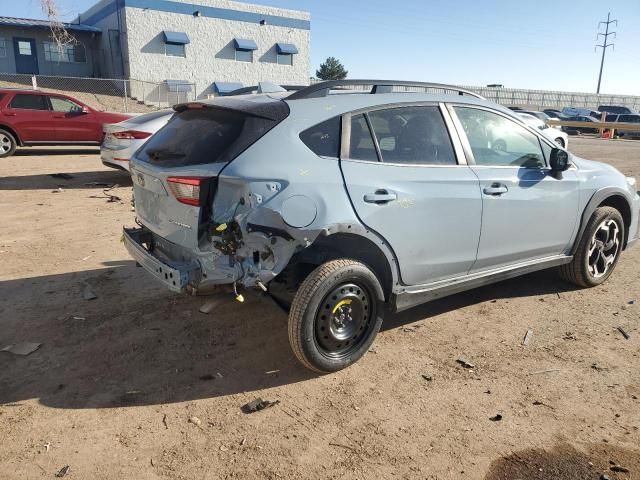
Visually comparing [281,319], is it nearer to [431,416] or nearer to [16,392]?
[431,416]

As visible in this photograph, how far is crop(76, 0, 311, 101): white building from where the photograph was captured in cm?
3033

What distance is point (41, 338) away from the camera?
13.0 feet

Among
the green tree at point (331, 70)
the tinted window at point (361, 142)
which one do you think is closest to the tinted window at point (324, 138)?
the tinted window at point (361, 142)

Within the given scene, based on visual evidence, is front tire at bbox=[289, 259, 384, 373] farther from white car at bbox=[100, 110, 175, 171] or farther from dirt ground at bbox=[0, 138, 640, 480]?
white car at bbox=[100, 110, 175, 171]

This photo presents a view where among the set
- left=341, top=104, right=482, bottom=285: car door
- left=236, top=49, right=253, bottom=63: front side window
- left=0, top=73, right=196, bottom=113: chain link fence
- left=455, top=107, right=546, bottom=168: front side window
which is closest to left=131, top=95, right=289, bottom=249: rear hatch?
left=341, top=104, right=482, bottom=285: car door

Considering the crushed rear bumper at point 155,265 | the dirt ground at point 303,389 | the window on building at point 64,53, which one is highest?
the window on building at point 64,53

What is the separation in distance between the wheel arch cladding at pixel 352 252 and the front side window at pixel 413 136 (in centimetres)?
62

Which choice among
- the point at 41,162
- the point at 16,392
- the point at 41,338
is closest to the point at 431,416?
the point at 16,392

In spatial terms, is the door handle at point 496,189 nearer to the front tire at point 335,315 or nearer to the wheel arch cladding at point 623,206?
the front tire at point 335,315

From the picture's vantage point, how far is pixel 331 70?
62406 mm

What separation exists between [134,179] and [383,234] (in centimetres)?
198

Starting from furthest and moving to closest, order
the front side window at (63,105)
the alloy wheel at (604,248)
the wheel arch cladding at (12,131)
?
the front side window at (63,105) → the wheel arch cladding at (12,131) → the alloy wheel at (604,248)

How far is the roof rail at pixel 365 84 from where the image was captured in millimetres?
3666

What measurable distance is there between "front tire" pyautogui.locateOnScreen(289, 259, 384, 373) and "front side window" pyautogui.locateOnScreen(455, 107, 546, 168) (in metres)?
1.42
